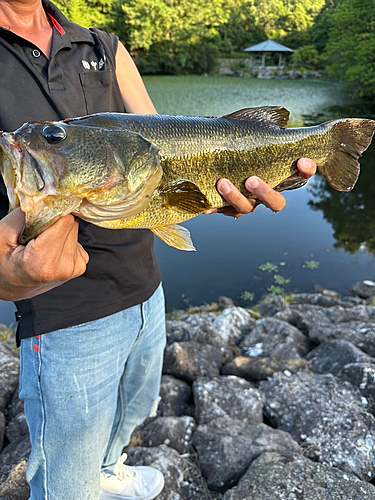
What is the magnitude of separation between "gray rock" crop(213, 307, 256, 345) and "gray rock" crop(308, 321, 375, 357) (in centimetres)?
94

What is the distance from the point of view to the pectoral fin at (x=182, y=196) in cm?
191

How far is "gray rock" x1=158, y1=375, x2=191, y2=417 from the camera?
13.0ft

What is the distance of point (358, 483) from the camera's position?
267cm

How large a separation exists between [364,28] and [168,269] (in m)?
24.9

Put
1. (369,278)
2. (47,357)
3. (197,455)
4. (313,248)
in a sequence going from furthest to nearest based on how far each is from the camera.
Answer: (313,248), (369,278), (197,455), (47,357)

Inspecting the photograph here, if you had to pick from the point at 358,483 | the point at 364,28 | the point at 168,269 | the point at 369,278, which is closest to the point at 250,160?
the point at 358,483

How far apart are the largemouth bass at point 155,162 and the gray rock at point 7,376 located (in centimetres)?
299

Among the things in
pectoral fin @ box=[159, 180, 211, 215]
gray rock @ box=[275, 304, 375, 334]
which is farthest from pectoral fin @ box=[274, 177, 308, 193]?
gray rock @ box=[275, 304, 375, 334]

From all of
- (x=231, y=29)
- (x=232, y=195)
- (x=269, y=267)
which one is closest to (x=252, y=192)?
(x=232, y=195)

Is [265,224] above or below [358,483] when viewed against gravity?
below

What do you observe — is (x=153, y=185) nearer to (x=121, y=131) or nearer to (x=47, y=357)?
(x=121, y=131)

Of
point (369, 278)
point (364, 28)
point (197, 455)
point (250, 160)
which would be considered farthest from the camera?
point (364, 28)

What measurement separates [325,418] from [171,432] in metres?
1.41

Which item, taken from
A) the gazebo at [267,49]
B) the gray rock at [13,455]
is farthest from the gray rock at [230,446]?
the gazebo at [267,49]
